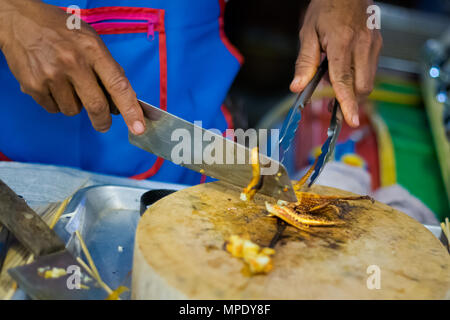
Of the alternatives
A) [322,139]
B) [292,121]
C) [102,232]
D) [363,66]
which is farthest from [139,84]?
[322,139]

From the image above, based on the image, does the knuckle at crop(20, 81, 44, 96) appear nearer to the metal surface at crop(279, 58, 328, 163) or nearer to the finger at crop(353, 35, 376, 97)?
the metal surface at crop(279, 58, 328, 163)

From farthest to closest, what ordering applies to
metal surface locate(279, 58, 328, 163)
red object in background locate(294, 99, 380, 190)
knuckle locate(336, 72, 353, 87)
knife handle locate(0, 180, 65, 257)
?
red object in background locate(294, 99, 380, 190)
knuckle locate(336, 72, 353, 87)
metal surface locate(279, 58, 328, 163)
knife handle locate(0, 180, 65, 257)

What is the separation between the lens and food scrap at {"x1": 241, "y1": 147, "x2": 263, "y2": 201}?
119cm

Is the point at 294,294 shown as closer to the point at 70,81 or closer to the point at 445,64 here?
the point at 70,81

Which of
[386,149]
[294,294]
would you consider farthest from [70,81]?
[386,149]

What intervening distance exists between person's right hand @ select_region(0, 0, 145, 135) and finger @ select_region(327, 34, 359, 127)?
2.16ft

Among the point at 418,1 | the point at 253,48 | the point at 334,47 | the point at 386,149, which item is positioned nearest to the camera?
the point at 334,47

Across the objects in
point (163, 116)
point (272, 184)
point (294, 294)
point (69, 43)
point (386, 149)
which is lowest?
point (386, 149)

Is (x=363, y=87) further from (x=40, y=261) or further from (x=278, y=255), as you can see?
(x=40, y=261)

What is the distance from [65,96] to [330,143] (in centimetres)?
82

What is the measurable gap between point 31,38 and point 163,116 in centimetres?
44

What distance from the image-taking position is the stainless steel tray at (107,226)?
1286 millimetres

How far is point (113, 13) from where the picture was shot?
1.71 meters

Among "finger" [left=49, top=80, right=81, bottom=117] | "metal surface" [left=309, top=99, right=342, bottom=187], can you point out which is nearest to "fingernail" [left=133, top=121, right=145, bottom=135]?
"finger" [left=49, top=80, right=81, bottom=117]
